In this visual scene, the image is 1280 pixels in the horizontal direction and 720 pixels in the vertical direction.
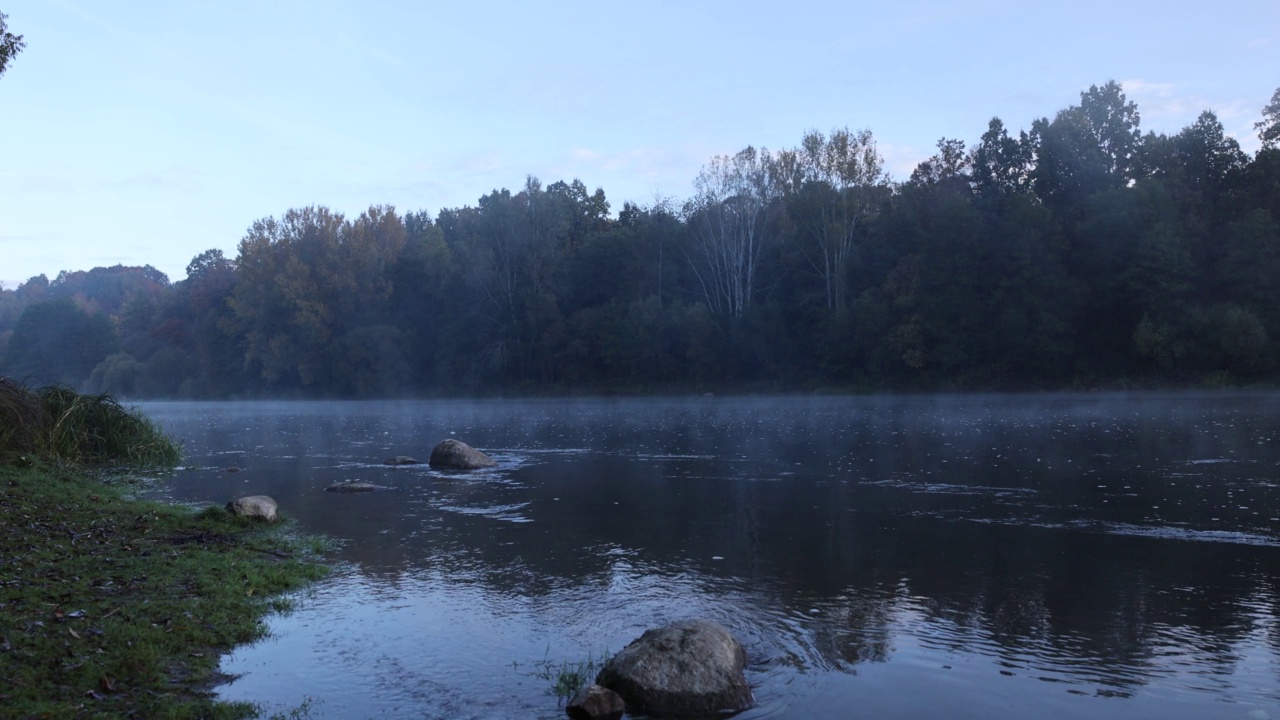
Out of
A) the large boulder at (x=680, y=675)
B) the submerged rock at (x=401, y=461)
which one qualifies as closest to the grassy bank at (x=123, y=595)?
the large boulder at (x=680, y=675)

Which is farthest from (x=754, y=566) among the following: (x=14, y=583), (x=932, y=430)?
(x=932, y=430)

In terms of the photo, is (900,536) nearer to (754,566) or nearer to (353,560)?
(754,566)

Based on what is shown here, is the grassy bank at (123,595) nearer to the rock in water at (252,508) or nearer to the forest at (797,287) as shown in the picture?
the rock in water at (252,508)

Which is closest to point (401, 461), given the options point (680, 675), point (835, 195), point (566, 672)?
point (566, 672)

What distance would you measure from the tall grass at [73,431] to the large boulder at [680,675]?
17.7 m

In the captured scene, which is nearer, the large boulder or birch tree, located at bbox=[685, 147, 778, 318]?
the large boulder

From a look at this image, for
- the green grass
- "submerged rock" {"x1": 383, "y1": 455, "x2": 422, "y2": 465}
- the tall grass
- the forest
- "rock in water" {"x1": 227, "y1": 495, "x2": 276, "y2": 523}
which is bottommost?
the green grass

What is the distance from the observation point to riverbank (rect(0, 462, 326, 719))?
755 centimetres

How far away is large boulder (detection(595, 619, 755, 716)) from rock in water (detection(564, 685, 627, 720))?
6.8 inches

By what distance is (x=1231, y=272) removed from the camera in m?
60.2

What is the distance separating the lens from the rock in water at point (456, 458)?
2744 cm

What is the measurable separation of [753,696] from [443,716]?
108 inches

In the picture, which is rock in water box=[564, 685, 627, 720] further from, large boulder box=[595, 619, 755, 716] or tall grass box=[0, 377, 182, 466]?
tall grass box=[0, 377, 182, 466]

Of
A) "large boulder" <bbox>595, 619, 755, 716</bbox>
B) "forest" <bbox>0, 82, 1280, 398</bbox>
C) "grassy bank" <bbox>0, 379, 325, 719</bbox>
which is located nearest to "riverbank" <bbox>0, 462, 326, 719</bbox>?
"grassy bank" <bbox>0, 379, 325, 719</bbox>
